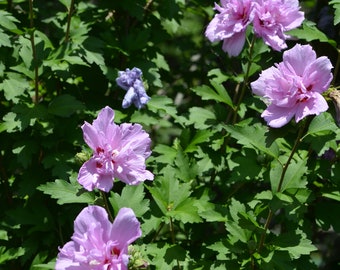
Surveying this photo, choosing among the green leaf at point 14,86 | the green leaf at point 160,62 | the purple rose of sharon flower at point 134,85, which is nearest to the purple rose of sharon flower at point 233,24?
the purple rose of sharon flower at point 134,85

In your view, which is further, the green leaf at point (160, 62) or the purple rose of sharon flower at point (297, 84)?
the green leaf at point (160, 62)

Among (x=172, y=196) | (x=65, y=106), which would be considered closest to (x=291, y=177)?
(x=172, y=196)

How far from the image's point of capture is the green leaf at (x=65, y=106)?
9.24ft

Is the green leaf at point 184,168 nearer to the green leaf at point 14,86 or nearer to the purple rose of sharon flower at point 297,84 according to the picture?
the purple rose of sharon flower at point 297,84

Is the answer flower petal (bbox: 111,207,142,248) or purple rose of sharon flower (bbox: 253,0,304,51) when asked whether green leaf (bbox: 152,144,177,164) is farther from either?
flower petal (bbox: 111,207,142,248)

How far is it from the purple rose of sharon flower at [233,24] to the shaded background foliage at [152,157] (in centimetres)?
29

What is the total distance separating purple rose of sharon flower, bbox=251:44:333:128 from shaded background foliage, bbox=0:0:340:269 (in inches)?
4.6

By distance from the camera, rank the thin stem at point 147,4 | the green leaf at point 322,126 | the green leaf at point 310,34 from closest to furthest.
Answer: the green leaf at point 322,126
the green leaf at point 310,34
the thin stem at point 147,4

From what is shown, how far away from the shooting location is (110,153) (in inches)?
76.1

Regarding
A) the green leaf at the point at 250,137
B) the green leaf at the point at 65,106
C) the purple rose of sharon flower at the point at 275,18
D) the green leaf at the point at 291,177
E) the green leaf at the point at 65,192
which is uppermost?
the purple rose of sharon flower at the point at 275,18

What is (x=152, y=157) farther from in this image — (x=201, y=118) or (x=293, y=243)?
(x=293, y=243)

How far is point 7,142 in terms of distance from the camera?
3020 millimetres

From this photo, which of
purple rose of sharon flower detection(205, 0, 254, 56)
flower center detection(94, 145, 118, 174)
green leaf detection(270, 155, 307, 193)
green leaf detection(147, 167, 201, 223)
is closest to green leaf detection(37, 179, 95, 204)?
green leaf detection(147, 167, 201, 223)

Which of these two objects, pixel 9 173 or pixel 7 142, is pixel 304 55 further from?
pixel 9 173
